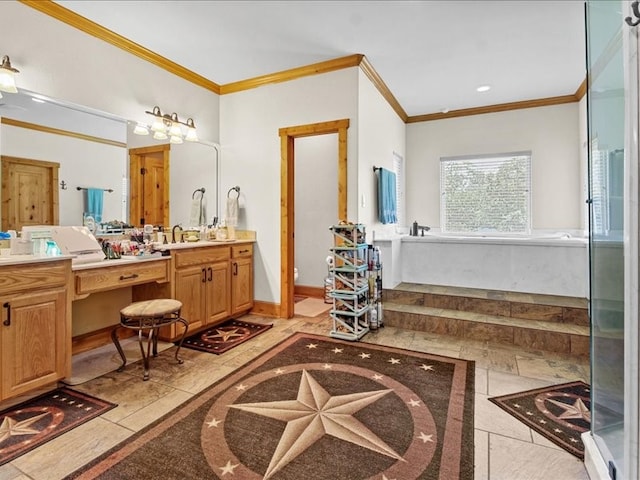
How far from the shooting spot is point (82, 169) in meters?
2.80

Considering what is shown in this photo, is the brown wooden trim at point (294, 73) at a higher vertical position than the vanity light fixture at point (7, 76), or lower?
higher

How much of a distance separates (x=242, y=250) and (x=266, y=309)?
77cm

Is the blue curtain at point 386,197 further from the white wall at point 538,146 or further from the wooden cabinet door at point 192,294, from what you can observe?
the wooden cabinet door at point 192,294

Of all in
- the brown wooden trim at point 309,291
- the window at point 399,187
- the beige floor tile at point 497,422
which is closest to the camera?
the beige floor tile at point 497,422

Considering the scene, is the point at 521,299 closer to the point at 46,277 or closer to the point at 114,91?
the point at 46,277

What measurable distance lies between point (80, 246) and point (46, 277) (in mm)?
422

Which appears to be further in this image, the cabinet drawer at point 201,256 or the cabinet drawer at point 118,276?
the cabinet drawer at point 201,256

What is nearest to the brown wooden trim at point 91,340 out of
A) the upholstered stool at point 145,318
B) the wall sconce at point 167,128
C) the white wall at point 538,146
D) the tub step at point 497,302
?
the upholstered stool at point 145,318

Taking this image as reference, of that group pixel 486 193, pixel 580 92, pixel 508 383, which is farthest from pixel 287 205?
pixel 580 92

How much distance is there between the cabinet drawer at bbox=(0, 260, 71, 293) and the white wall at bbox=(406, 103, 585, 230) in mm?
4869

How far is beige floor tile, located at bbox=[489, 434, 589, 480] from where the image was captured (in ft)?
4.92

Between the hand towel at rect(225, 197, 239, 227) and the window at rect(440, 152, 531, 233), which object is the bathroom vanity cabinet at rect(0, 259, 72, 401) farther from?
the window at rect(440, 152, 531, 233)

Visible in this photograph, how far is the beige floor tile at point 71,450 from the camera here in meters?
1.54

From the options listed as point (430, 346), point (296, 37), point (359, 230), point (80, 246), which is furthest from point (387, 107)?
point (80, 246)
